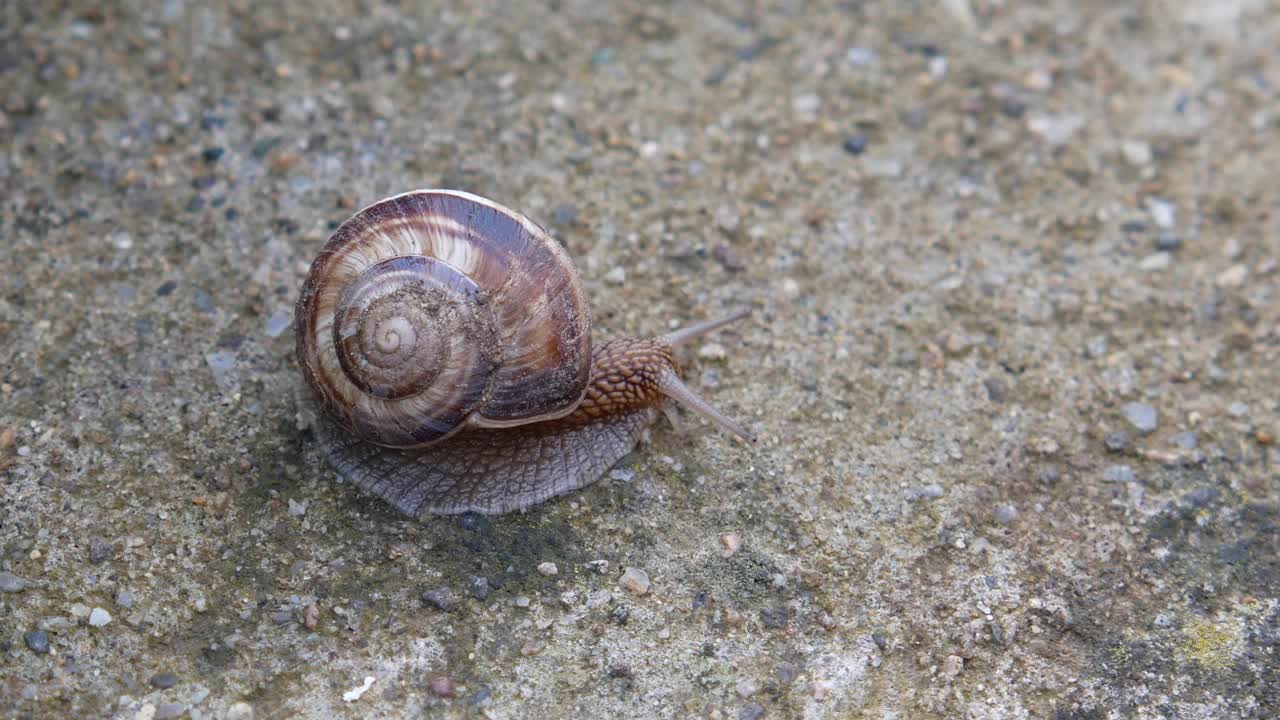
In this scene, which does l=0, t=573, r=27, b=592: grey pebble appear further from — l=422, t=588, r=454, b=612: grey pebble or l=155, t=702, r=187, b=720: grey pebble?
l=422, t=588, r=454, b=612: grey pebble

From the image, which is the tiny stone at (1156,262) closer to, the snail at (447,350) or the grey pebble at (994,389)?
the grey pebble at (994,389)

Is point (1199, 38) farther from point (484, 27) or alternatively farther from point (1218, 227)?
point (484, 27)

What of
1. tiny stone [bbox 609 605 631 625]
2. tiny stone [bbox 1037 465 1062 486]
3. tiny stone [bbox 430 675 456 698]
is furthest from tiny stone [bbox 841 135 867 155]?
tiny stone [bbox 430 675 456 698]

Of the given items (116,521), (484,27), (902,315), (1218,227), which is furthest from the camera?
(484,27)

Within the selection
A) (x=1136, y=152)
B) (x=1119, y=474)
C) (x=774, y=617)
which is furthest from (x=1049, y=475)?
(x=1136, y=152)

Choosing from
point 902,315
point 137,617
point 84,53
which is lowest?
point 137,617

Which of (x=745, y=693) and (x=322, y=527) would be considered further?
(x=322, y=527)

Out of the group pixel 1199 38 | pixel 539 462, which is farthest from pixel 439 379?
pixel 1199 38
